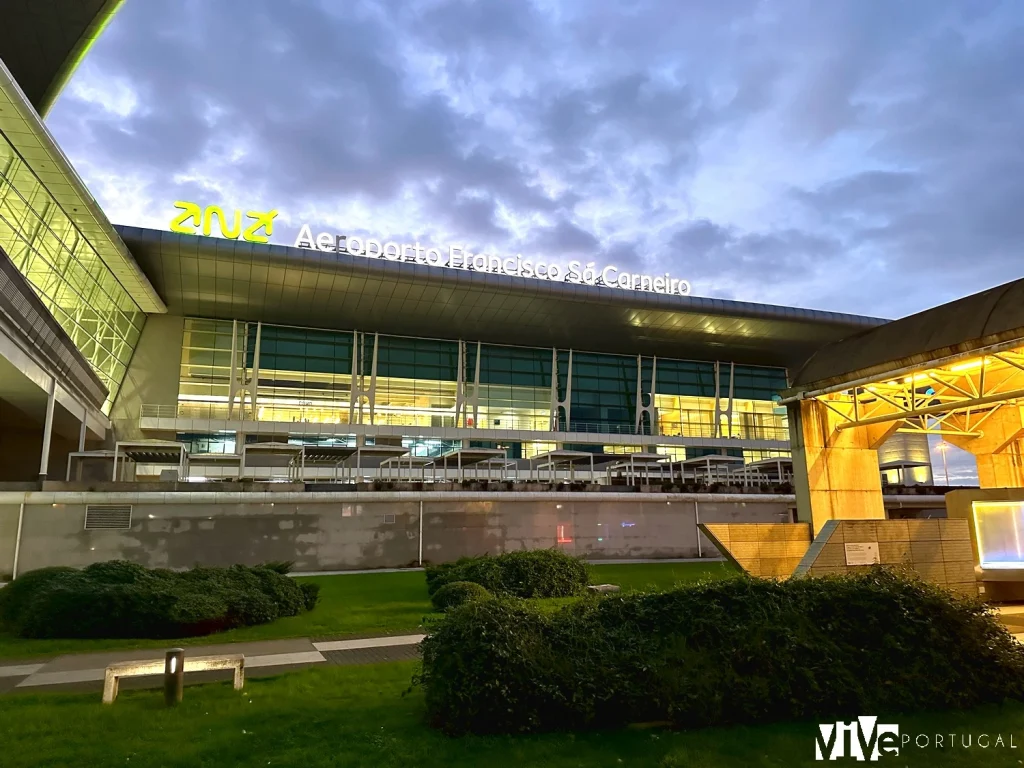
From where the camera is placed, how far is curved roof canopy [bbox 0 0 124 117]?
1368 inches

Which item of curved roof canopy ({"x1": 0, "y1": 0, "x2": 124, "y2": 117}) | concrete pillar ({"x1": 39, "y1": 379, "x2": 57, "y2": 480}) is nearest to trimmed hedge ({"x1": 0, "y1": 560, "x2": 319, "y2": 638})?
concrete pillar ({"x1": 39, "y1": 379, "x2": 57, "y2": 480})

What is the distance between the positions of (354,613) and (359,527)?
14122 millimetres

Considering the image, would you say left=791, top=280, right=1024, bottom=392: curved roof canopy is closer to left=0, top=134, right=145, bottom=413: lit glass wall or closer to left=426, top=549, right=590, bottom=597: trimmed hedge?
left=426, top=549, right=590, bottom=597: trimmed hedge

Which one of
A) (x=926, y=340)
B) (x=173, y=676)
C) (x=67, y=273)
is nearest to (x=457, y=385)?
(x=67, y=273)

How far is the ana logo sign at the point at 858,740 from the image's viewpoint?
701cm

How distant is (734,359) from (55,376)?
52.7m

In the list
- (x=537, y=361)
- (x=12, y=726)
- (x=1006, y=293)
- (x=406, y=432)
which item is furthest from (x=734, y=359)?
(x=12, y=726)

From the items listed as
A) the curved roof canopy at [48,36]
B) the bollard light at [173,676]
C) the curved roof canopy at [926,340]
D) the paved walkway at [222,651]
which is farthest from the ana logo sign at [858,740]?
the curved roof canopy at [48,36]

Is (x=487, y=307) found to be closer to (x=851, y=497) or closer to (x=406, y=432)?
(x=406, y=432)

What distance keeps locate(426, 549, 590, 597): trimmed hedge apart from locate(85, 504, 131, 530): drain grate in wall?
50.0 ft

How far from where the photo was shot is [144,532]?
28.2m

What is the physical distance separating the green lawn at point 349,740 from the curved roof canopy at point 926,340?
A: 911 centimetres

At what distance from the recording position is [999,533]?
1614cm

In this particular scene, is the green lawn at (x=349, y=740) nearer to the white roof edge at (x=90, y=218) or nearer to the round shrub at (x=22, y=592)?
the round shrub at (x=22, y=592)
